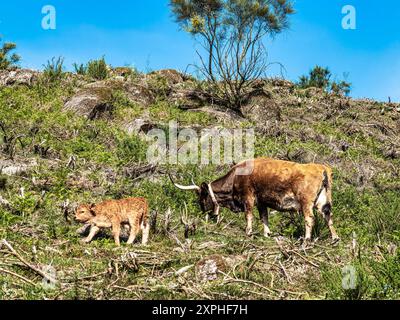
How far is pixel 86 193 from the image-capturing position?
1158cm

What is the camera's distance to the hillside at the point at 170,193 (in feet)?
22.5

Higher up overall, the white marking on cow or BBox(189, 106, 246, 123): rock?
BBox(189, 106, 246, 123): rock

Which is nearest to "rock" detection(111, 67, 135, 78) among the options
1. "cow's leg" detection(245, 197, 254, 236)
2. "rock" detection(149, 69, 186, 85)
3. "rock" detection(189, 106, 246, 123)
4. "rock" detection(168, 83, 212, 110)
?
"rock" detection(149, 69, 186, 85)

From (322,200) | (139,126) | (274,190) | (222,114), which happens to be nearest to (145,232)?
(274,190)

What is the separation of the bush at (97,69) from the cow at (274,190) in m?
15.1

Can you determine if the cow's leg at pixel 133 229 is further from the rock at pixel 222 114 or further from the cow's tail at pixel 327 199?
the rock at pixel 222 114

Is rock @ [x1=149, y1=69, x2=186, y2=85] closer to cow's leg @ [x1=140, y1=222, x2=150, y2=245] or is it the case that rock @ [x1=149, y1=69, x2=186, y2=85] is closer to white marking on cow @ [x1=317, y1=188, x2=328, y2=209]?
white marking on cow @ [x1=317, y1=188, x2=328, y2=209]

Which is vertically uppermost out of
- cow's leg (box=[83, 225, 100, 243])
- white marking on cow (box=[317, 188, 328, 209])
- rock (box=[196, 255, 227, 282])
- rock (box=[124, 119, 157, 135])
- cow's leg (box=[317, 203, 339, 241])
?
rock (box=[124, 119, 157, 135])

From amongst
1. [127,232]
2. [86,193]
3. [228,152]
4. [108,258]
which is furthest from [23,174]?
[228,152]

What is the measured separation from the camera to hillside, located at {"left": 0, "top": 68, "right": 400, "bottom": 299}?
270 inches

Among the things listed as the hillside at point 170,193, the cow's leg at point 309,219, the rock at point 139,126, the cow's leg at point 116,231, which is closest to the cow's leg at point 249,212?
the hillside at point 170,193

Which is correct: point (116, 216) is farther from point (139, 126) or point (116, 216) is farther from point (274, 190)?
point (139, 126)

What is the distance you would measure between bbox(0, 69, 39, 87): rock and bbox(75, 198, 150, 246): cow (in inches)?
564

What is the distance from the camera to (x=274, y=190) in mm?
10203
